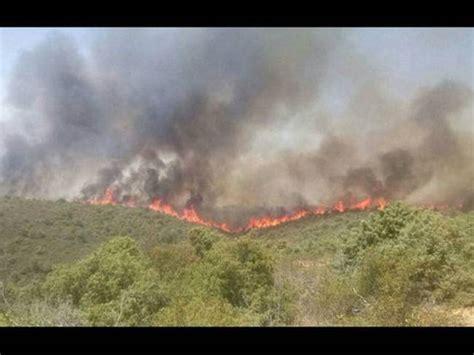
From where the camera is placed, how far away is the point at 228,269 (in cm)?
616

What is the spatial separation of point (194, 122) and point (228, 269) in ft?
5.51

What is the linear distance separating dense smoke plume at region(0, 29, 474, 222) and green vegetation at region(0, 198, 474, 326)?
1.22ft

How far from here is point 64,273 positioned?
6.48 meters

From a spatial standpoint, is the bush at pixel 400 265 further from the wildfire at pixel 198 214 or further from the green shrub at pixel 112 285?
the green shrub at pixel 112 285

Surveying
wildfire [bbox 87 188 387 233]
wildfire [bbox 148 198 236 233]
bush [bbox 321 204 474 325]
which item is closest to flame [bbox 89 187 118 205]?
wildfire [bbox 87 188 387 233]

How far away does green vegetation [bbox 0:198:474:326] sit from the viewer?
5770 millimetres

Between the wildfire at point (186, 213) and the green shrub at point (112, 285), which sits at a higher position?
the wildfire at point (186, 213)

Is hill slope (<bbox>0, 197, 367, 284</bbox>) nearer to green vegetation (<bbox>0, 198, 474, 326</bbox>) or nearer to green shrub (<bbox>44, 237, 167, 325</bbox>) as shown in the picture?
green vegetation (<bbox>0, 198, 474, 326</bbox>)

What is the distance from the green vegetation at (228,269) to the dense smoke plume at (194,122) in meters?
0.37

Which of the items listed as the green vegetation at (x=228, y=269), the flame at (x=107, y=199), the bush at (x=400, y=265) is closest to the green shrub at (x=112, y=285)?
the green vegetation at (x=228, y=269)

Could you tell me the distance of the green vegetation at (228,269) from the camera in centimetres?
577
